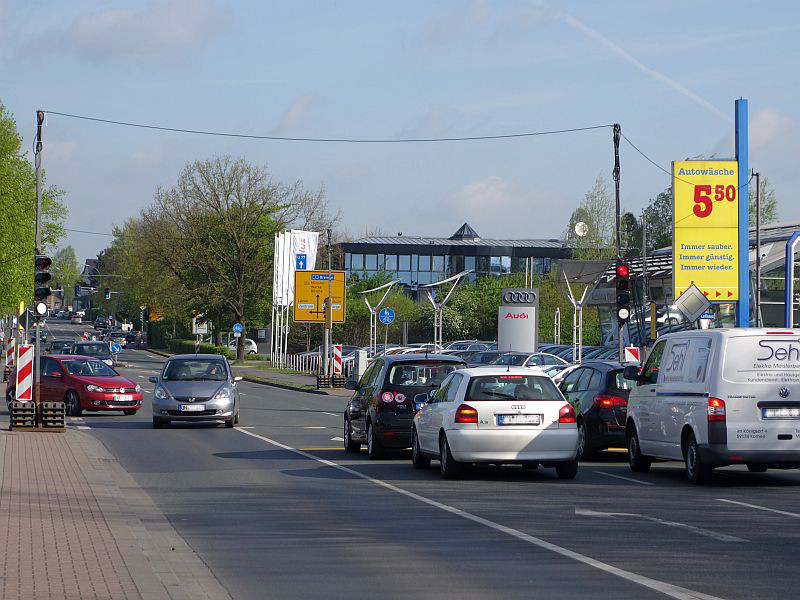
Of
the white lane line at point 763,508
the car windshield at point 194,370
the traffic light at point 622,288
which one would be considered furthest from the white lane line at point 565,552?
the traffic light at point 622,288

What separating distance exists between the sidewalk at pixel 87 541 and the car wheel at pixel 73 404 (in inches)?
557

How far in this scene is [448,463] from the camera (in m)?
16.2

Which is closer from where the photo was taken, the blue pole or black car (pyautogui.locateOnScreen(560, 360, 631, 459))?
black car (pyautogui.locateOnScreen(560, 360, 631, 459))

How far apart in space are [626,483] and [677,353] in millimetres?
1957

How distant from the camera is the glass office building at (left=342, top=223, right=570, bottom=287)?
125 meters

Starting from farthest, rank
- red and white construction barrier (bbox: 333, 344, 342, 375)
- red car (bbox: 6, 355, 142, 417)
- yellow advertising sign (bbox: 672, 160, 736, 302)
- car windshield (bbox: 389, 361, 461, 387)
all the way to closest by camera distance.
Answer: red and white construction barrier (bbox: 333, 344, 342, 375) → yellow advertising sign (bbox: 672, 160, 736, 302) → red car (bbox: 6, 355, 142, 417) → car windshield (bbox: 389, 361, 461, 387)

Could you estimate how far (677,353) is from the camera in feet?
55.3

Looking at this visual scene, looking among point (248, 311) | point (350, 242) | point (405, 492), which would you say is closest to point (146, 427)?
point (405, 492)

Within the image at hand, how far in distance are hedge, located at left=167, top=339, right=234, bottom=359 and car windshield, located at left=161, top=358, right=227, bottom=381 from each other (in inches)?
2322

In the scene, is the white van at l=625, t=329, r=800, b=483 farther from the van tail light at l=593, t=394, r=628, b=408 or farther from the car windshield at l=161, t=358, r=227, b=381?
the car windshield at l=161, t=358, r=227, b=381

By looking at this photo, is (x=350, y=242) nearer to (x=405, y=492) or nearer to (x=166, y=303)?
(x=166, y=303)

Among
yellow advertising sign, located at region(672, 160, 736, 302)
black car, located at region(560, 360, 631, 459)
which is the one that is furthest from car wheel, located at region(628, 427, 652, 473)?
yellow advertising sign, located at region(672, 160, 736, 302)

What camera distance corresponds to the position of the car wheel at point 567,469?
16.4 m

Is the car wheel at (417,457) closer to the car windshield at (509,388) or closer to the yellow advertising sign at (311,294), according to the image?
the car windshield at (509,388)
